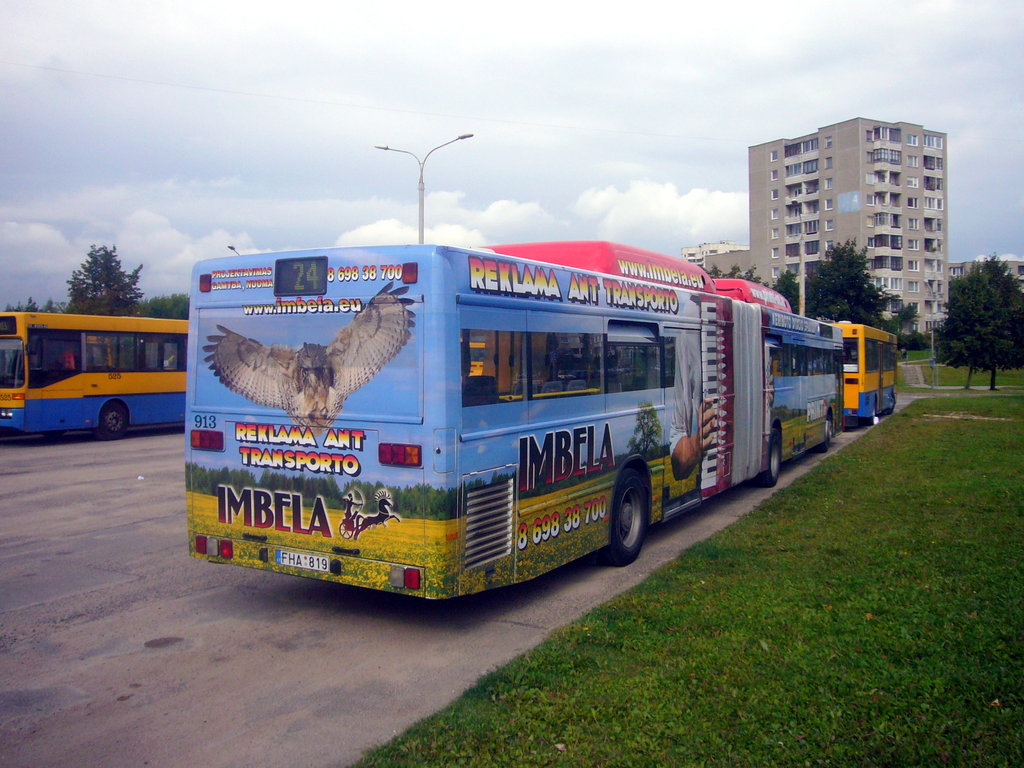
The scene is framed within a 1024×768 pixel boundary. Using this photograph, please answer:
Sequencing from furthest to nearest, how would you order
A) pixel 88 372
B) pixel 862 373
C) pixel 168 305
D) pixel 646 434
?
pixel 168 305, pixel 862 373, pixel 88 372, pixel 646 434

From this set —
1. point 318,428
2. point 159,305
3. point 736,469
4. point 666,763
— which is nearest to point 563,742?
point 666,763

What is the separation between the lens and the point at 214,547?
676 cm

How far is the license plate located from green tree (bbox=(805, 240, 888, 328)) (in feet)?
135

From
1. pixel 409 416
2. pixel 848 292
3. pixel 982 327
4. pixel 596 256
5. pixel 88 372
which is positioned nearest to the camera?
pixel 409 416

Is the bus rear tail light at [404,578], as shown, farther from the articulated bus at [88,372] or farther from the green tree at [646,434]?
the articulated bus at [88,372]

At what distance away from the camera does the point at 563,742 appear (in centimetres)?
421

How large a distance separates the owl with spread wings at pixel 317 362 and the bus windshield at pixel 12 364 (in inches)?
605

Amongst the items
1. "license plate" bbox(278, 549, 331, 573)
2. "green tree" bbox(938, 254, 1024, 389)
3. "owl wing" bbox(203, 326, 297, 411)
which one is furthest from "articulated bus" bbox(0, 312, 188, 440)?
"green tree" bbox(938, 254, 1024, 389)

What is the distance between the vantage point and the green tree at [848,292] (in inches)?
1693

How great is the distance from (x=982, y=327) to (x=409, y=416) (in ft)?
157

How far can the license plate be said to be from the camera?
6.21 meters

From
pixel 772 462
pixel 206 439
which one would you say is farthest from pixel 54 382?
pixel 772 462

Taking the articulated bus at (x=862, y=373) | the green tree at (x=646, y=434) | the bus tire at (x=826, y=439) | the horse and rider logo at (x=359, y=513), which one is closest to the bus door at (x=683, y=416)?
the green tree at (x=646, y=434)

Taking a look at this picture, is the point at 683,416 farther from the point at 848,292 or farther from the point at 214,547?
the point at 848,292
